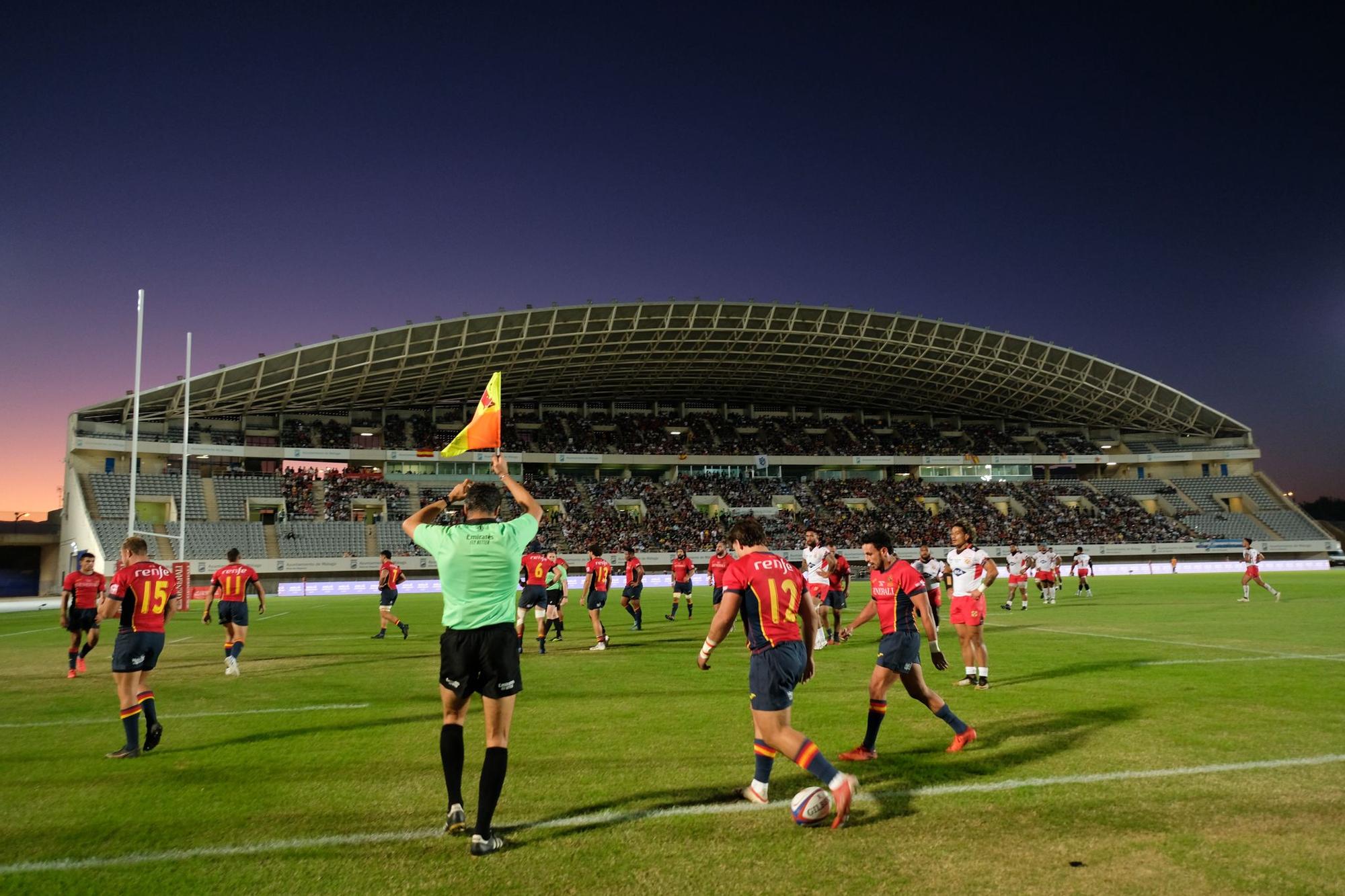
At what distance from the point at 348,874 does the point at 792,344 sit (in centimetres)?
5696

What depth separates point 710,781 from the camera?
6148 millimetres

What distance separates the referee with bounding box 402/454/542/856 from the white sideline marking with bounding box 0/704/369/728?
210 inches

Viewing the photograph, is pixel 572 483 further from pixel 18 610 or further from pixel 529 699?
pixel 529 699

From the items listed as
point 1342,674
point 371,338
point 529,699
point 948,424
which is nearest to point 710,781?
point 529,699

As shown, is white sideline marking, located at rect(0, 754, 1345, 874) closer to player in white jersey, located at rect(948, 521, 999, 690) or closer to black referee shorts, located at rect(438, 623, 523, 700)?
black referee shorts, located at rect(438, 623, 523, 700)

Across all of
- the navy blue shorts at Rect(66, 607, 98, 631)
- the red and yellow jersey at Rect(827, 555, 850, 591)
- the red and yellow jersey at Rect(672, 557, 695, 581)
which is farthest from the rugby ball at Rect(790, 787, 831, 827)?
the red and yellow jersey at Rect(672, 557, 695, 581)

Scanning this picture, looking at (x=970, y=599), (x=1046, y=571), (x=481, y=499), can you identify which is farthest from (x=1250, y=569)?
(x=481, y=499)

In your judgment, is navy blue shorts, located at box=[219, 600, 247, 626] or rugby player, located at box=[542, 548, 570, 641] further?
rugby player, located at box=[542, 548, 570, 641]

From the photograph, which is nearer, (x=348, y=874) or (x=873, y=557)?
(x=348, y=874)

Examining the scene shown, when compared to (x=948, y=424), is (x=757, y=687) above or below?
below

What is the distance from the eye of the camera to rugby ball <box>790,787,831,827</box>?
5.04 m

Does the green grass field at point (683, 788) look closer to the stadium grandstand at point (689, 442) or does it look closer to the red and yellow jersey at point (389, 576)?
the red and yellow jersey at point (389, 576)

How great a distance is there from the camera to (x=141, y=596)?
7.85m

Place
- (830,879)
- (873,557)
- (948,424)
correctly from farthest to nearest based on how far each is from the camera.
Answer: (948,424), (873,557), (830,879)
